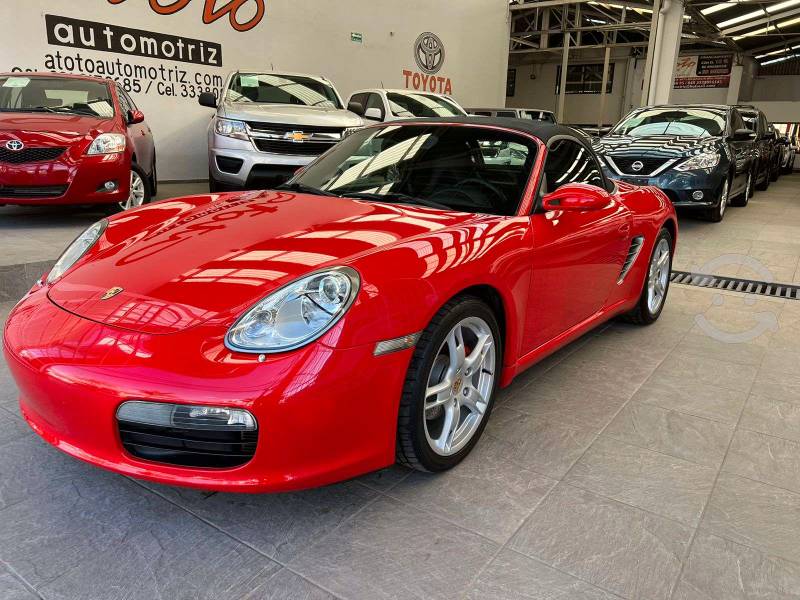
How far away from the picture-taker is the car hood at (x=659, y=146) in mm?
7285

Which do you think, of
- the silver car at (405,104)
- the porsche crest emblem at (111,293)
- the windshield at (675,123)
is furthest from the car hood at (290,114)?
the porsche crest emblem at (111,293)

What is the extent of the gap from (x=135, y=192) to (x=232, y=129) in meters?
1.31

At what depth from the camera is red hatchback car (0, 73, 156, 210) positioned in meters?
5.07


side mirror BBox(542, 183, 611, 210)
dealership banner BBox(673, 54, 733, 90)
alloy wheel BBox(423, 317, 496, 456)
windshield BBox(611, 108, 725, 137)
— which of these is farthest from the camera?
dealership banner BBox(673, 54, 733, 90)

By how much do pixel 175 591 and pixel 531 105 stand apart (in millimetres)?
30226

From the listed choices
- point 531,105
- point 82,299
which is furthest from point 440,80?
point 531,105

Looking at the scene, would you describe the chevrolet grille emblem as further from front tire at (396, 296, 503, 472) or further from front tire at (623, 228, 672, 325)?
front tire at (396, 296, 503, 472)

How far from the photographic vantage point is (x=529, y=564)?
5.63ft

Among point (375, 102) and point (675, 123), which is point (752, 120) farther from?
point (375, 102)

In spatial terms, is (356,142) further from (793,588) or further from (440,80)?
(440,80)

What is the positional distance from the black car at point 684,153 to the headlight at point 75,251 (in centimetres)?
626

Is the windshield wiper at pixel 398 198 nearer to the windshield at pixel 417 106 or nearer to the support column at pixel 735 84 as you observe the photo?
the windshield at pixel 417 106

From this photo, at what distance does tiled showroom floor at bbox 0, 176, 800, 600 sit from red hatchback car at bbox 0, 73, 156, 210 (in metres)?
2.93

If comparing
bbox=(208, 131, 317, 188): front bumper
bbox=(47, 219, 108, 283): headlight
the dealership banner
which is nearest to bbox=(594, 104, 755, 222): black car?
bbox=(208, 131, 317, 188): front bumper
